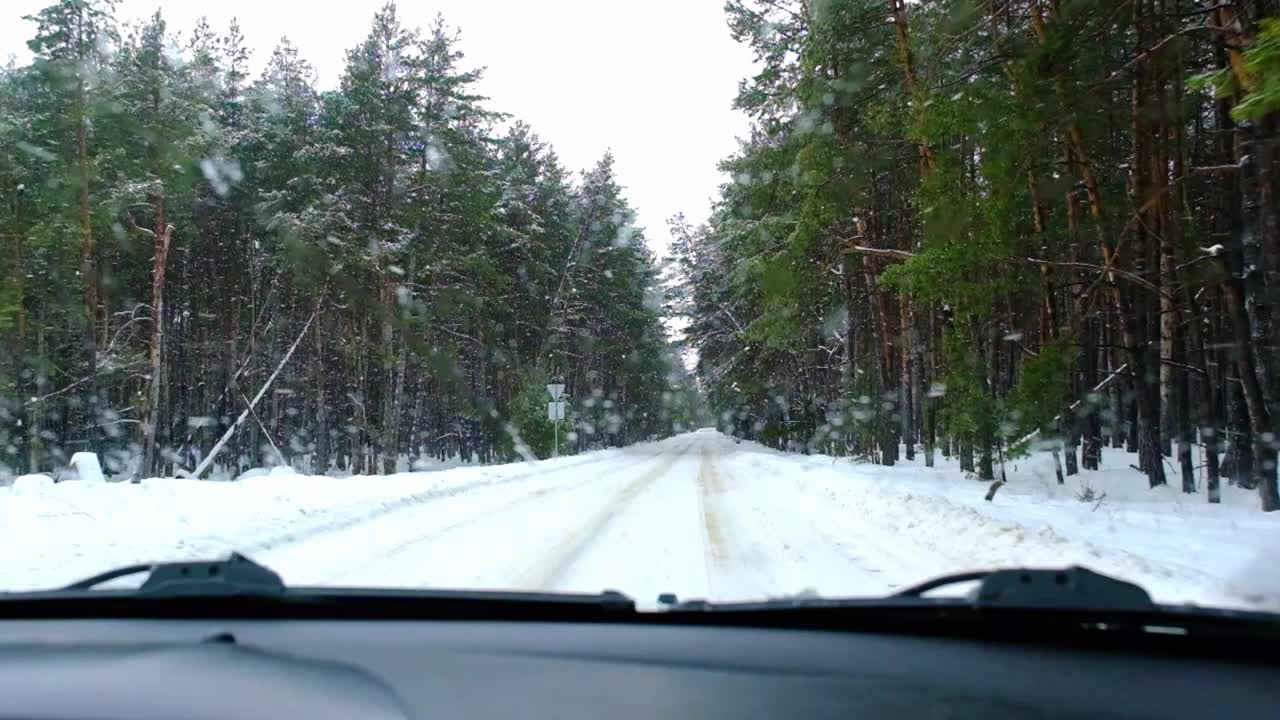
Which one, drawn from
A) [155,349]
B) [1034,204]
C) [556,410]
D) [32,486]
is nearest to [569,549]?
[32,486]

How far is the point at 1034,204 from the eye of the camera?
13.7 meters

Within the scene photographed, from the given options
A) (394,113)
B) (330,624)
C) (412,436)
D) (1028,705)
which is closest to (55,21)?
(394,113)

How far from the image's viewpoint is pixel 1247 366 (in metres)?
9.90

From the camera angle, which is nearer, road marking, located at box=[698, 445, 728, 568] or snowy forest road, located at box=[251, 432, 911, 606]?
snowy forest road, located at box=[251, 432, 911, 606]

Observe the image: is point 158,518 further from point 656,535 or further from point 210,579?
point 210,579

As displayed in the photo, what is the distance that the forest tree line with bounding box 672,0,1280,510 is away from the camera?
32.9 feet

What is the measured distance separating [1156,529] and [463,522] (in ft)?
27.0

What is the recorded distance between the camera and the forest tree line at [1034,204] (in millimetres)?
10023

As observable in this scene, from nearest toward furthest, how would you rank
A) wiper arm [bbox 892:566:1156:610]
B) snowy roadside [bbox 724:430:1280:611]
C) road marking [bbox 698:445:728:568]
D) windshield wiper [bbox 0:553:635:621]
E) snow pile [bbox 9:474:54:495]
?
1. wiper arm [bbox 892:566:1156:610]
2. windshield wiper [bbox 0:553:635:621]
3. snowy roadside [bbox 724:430:1280:611]
4. road marking [bbox 698:445:728:568]
5. snow pile [bbox 9:474:54:495]

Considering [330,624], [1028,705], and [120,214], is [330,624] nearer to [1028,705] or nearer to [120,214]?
[1028,705]

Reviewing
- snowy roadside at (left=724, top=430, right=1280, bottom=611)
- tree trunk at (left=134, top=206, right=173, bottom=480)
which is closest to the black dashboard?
snowy roadside at (left=724, top=430, right=1280, bottom=611)

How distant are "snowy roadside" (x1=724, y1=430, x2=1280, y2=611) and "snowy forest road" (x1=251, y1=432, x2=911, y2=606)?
572 millimetres

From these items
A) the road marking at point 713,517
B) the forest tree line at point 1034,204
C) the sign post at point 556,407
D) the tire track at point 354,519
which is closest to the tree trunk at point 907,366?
the forest tree line at point 1034,204

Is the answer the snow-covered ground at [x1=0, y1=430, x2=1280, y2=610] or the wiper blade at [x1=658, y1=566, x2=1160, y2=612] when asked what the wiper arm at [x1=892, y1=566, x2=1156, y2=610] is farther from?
the snow-covered ground at [x1=0, y1=430, x2=1280, y2=610]
